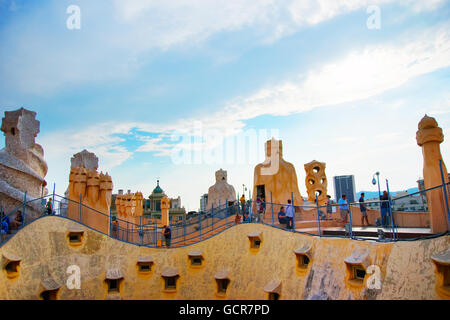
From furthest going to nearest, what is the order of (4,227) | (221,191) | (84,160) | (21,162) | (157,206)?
(157,206), (221,191), (84,160), (21,162), (4,227)

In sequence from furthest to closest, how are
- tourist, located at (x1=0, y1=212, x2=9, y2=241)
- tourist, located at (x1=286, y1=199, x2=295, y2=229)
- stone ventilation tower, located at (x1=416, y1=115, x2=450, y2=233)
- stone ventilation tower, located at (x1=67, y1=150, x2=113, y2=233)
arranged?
stone ventilation tower, located at (x1=67, y1=150, x2=113, y2=233) < tourist, located at (x1=0, y1=212, x2=9, y2=241) < tourist, located at (x1=286, y1=199, x2=295, y2=229) < stone ventilation tower, located at (x1=416, y1=115, x2=450, y2=233)

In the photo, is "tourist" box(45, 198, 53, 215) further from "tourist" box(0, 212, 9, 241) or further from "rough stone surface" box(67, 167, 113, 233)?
"tourist" box(0, 212, 9, 241)

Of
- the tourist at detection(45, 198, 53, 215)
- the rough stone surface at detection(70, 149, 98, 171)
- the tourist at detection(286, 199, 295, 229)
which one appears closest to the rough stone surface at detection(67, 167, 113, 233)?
the tourist at detection(45, 198, 53, 215)

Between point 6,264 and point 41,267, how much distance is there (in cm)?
116

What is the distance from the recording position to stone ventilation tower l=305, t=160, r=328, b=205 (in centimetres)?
1811

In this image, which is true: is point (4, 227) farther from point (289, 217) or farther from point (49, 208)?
point (289, 217)

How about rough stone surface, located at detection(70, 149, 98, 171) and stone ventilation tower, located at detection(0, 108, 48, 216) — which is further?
rough stone surface, located at detection(70, 149, 98, 171)

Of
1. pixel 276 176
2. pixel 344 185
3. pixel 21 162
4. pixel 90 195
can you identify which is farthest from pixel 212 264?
pixel 344 185

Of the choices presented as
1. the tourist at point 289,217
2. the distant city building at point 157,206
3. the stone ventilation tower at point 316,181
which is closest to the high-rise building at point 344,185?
the distant city building at point 157,206

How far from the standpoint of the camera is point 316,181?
18.2m

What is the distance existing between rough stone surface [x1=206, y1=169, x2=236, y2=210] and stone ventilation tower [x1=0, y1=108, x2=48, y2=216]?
476 inches

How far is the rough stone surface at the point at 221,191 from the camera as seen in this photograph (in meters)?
25.3

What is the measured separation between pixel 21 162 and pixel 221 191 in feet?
45.6

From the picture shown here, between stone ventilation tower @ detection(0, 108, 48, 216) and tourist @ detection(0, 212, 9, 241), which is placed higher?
stone ventilation tower @ detection(0, 108, 48, 216)
